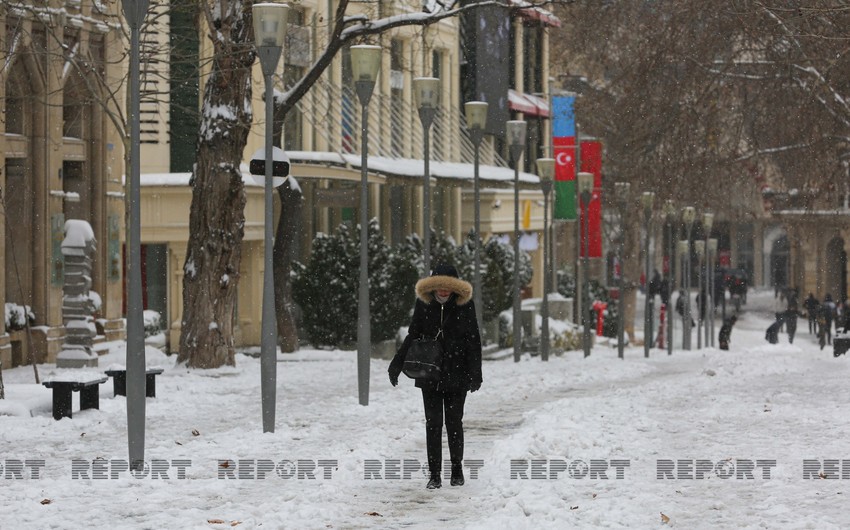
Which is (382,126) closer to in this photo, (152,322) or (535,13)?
(535,13)

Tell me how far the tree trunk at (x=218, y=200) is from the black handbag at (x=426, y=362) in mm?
12187

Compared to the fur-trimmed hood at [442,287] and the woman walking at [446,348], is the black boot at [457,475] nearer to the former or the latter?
the woman walking at [446,348]

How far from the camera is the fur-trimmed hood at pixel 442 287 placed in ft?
38.6

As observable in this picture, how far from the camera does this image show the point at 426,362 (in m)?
11.7

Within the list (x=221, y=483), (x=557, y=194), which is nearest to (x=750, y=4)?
(x=221, y=483)

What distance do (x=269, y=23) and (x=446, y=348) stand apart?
17.6ft

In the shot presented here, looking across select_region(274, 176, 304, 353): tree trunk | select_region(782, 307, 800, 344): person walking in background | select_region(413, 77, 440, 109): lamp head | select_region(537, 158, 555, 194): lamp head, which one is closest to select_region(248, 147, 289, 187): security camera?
select_region(413, 77, 440, 109): lamp head

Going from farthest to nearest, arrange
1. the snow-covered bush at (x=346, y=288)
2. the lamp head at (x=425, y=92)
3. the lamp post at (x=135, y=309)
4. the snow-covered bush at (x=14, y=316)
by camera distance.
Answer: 1. the snow-covered bush at (x=346, y=288)
2. the snow-covered bush at (x=14, y=316)
3. the lamp head at (x=425, y=92)
4. the lamp post at (x=135, y=309)

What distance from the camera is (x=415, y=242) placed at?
3781cm

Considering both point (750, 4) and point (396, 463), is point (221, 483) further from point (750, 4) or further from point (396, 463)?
point (750, 4)

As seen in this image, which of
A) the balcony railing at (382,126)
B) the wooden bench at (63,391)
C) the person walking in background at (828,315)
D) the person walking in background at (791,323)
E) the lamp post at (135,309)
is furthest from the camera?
the person walking in background at (791,323)

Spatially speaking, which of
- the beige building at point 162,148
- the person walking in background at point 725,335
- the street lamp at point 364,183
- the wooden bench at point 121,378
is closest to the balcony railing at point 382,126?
the beige building at point 162,148

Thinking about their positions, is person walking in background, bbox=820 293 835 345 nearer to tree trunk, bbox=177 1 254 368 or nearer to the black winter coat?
tree trunk, bbox=177 1 254 368

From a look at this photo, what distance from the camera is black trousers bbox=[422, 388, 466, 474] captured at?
11.9 m
